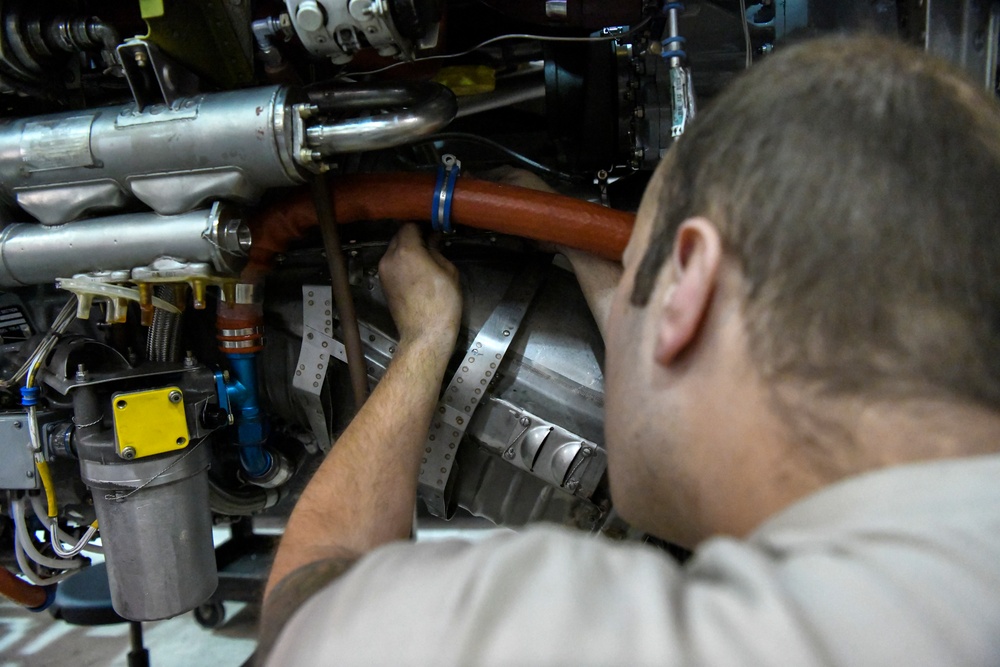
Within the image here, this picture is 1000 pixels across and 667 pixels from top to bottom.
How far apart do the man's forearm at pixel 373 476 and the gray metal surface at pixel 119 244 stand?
35 cm

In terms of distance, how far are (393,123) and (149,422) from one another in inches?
A: 27.3

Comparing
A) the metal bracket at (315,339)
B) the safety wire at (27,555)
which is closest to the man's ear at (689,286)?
the metal bracket at (315,339)

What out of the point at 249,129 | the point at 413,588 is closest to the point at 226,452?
the point at 249,129

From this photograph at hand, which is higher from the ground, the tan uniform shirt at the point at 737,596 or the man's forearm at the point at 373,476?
the tan uniform shirt at the point at 737,596

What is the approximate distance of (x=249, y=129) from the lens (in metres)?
0.96

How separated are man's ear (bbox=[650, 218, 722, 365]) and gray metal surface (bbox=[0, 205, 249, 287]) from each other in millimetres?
753

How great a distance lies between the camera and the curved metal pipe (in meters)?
0.96

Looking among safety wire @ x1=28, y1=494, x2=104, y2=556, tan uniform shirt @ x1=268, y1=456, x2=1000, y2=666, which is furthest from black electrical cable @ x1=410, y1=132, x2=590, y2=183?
safety wire @ x1=28, y1=494, x2=104, y2=556

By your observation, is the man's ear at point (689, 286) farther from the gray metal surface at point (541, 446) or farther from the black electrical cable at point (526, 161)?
the black electrical cable at point (526, 161)

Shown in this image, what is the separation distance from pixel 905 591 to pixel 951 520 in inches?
2.7

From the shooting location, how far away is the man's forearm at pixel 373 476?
2.74 ft

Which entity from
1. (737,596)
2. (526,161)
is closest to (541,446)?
(526,161)

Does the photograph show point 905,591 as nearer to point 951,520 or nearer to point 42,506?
point 951,520

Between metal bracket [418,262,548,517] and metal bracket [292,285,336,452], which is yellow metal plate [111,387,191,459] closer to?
metal bracket [292,285,336,452]
